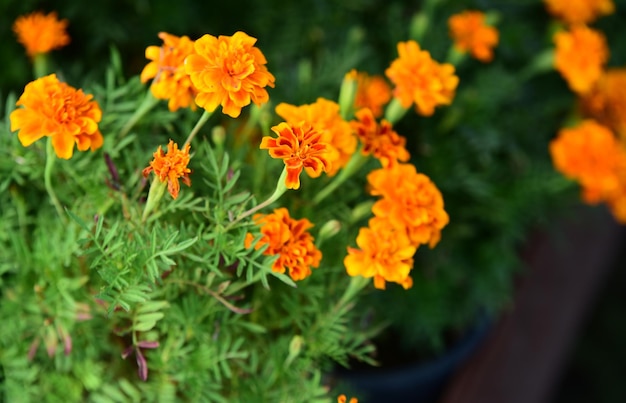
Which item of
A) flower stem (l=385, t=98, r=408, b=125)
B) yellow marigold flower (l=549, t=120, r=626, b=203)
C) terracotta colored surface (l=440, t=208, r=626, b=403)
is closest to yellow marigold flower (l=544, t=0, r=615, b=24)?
yellow marigold flower (l=549, t=120, r=626, b=203)

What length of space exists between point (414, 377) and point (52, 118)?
596 millimetres

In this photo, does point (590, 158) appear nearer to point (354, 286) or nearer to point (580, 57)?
point (580, 57)

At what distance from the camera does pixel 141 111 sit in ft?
1.66

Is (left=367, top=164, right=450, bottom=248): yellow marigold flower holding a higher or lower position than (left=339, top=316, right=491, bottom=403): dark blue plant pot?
higher

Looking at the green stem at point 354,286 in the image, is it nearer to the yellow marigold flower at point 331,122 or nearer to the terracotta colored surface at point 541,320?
the yellow marigold flower at point 331,122

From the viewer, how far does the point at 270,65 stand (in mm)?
856

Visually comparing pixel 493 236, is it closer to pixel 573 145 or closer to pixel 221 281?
pixel 573 145

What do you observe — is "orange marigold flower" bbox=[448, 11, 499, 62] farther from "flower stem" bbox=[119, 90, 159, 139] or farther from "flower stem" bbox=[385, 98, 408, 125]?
"flower stem" bbox=[119, 90, 159, 139]

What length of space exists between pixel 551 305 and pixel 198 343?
0.78m

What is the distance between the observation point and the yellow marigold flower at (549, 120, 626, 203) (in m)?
0.75

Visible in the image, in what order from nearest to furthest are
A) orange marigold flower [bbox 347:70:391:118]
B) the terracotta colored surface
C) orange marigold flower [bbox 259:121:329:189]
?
orange marigold flower [bbox 259:121:329:189] → orange marigold flower [bbox 347:70:391:118] → the terracotta colored surface

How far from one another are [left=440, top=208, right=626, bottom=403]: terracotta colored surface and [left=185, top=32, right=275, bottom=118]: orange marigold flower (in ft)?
2.17

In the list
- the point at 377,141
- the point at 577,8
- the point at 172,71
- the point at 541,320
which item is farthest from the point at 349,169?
Result: the point at 541,320

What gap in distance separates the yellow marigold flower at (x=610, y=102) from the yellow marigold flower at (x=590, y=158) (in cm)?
14
